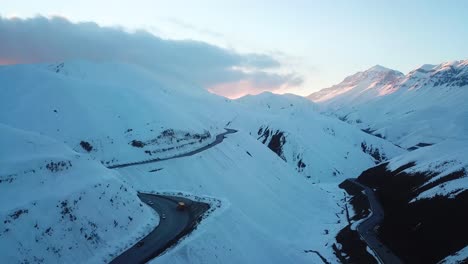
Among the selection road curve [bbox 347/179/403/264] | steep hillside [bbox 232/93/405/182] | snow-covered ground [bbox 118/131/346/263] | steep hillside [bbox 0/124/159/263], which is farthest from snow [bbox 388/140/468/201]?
steep hillside [bbox 232/93/405/182]

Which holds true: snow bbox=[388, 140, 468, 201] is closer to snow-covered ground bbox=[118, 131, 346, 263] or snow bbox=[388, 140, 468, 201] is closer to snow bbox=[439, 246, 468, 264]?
snow bbox=[439, 246, 468, 264]

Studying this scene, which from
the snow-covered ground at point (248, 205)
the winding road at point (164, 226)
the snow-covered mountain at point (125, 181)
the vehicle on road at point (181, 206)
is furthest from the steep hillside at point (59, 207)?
the snow-covered ground at point (248, 205)

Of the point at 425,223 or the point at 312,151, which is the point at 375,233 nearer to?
the point at 425,223

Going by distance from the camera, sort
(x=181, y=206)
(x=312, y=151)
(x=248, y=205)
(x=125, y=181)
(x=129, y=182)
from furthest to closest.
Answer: (x=312, y=151) < (x=248, y=205) < (x=129, y=182) < (x=125, y=181) < (x=181, y=206)

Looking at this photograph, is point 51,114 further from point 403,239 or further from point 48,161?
point 403,239

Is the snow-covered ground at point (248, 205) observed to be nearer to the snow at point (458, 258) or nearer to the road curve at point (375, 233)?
the road curve at point (375, 233)

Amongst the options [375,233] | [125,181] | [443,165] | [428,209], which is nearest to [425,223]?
[428,209]
